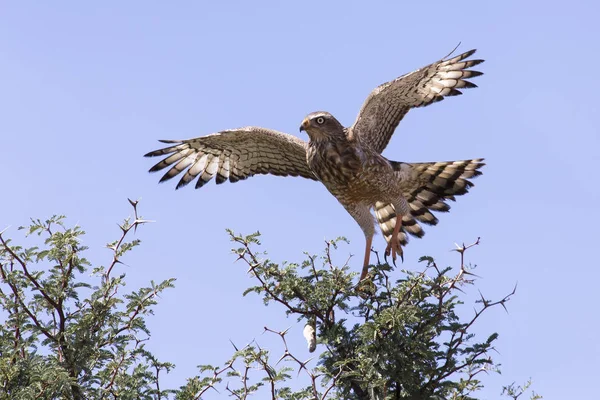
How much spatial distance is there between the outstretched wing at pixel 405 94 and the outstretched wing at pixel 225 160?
3.13 feet

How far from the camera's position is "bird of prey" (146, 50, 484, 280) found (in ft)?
26.2

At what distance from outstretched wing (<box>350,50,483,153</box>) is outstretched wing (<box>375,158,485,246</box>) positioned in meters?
0.38

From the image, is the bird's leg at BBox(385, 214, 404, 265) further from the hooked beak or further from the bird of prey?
the hooked beak

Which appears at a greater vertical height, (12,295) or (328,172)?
(328,172)

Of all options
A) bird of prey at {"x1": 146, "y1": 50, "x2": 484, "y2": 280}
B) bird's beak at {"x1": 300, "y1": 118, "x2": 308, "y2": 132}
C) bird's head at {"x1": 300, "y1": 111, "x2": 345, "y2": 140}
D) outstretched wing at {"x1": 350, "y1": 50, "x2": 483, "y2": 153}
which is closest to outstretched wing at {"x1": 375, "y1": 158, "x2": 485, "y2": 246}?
bird of prey at {"x1": 146, "y1": 50, "x2": 484, "y2": 280}

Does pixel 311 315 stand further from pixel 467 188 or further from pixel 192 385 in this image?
pixel 467 188

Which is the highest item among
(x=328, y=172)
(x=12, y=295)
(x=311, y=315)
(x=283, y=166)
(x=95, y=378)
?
(x=283, y=166)

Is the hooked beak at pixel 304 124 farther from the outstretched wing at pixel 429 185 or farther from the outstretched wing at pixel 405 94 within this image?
the outstretched wing at pixel 429 185

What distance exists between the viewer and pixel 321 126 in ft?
26.3

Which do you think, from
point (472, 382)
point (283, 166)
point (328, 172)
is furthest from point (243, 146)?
point (472, 382)

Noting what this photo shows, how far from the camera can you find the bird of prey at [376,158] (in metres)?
8.00

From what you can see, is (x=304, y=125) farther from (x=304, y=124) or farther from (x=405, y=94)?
(x=405, y=94)

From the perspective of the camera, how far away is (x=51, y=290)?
5336 mm

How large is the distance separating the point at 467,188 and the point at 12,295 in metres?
4.53
